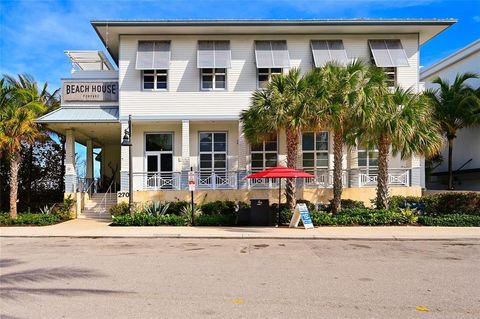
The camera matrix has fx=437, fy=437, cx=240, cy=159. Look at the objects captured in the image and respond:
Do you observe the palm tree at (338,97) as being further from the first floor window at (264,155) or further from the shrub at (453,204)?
the first floor window at (264,155)

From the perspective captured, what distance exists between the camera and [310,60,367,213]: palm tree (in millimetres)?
17297

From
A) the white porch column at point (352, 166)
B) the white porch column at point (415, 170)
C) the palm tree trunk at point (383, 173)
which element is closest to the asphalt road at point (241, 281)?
the palm tree trunk at point (383, 173)

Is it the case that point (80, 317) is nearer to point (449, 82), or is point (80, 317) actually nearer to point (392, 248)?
point (392, 248)

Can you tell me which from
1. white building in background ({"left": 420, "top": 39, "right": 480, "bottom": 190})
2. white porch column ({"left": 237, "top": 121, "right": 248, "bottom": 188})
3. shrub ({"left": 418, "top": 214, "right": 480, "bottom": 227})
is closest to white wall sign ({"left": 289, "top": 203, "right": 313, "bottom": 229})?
shrub ({"left": 418, "top": 214, "right": 480, "bottom": 227})

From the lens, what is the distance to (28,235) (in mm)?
15711

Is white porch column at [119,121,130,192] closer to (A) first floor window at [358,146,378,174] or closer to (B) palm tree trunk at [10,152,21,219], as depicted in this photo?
(B) palm tree trunk at [10,152,21,219]

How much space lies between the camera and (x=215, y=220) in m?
18.3

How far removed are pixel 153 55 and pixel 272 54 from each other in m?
6.20

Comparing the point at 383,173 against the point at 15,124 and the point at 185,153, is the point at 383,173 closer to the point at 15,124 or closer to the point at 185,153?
the point at 185,153

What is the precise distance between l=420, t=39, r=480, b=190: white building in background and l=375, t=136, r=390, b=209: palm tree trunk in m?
10.9

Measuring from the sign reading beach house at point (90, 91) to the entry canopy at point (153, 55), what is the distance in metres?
2.29

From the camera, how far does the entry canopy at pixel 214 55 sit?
22359mm

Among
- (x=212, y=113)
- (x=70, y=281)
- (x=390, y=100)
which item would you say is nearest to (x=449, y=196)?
(x=390, y=100)

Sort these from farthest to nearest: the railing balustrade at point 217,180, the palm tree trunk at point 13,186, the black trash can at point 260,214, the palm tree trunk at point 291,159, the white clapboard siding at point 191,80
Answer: the white clapboard siding at point 191,80 → the railing balustrade at point 217,180 → the palm tree trunk at point 13,186 → the palm tree trunk at point 291,159 → the black trash can at point 260,214
